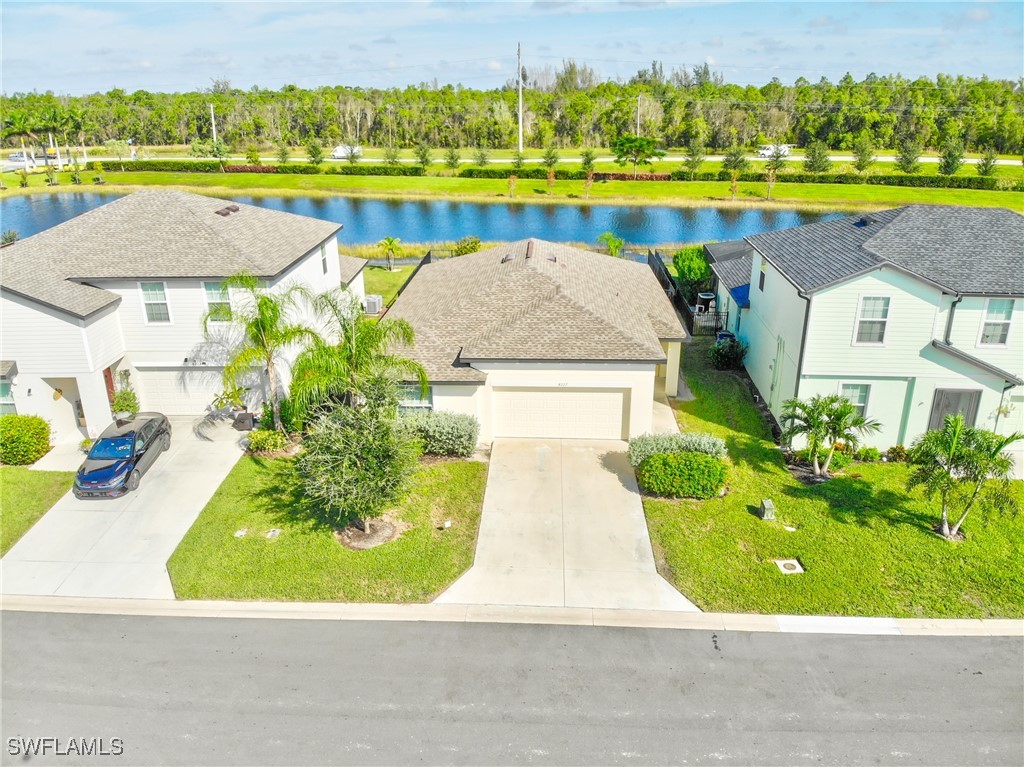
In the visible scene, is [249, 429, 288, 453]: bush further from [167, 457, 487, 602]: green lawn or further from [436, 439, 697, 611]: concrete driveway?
[436, 439, 697, 611]: concrete driveway

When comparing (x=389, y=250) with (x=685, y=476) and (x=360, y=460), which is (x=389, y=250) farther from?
(x=685, y=476)

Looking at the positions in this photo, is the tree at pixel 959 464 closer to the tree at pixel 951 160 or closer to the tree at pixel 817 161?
the tree at pixel 817 161

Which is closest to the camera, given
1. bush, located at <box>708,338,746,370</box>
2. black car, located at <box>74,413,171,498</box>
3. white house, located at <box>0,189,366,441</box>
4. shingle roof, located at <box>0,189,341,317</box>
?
black car, located at <box>74,413,171,498</box>

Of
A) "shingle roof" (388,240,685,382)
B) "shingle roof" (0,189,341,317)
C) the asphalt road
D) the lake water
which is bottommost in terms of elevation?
the asphalt road

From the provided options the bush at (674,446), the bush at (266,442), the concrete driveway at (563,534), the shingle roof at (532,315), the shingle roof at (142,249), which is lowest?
the concrete driveway at (563,534)

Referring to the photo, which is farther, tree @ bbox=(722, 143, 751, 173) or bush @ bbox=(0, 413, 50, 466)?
tree @ bbox=(722, 143, 751, 173)

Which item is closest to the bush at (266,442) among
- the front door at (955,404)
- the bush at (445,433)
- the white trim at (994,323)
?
the bush at (445,433)

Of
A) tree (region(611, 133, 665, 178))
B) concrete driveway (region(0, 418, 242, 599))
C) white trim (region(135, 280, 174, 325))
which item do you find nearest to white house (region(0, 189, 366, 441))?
white trim (region(135, 280, 174, 325))

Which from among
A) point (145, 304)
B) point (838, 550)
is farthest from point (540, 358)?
point (145, 304)
